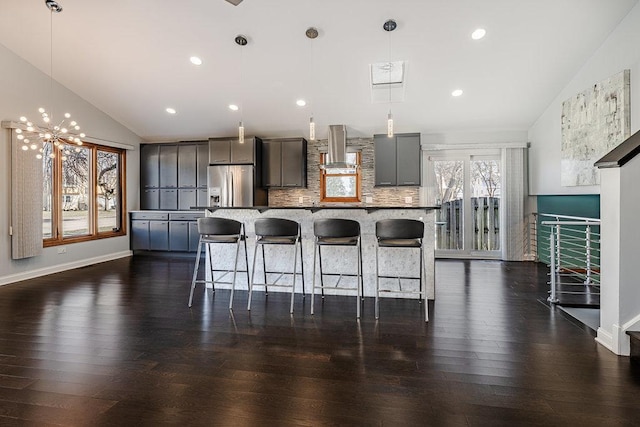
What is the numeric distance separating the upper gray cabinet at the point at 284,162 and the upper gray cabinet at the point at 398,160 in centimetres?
146

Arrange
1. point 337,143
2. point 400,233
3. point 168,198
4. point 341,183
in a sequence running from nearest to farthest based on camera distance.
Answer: point 400,233
point 337,143
point 341,183
point 168,198

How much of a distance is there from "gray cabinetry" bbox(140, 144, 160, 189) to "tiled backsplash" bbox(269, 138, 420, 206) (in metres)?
2.46

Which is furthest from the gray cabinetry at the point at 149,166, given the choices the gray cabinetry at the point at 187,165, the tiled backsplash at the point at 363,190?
the tiled backsplash at the point at 363,190

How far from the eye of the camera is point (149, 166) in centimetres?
695

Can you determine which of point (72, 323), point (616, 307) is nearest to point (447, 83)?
point (616, 307)

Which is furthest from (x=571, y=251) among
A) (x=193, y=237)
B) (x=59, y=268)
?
(x=59, y=268)

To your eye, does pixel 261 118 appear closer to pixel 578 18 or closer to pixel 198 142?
pixel 198 142

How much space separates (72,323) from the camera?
293 centimetres

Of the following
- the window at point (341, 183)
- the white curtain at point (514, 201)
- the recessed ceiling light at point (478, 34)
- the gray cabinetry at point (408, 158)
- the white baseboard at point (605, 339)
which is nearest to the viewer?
the white baseboard at point (605, 339)

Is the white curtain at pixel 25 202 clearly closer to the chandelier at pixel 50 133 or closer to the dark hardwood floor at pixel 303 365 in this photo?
the chandelier at pixel 50 133

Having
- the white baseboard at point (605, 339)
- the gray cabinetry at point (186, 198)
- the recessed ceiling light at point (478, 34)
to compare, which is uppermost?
the recessed ceiling light at point (478, 34)

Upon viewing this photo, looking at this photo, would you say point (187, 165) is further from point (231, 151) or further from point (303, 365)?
point (303, 365)

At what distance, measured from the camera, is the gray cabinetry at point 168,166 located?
6.82 m

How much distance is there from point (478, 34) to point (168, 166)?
596cm
